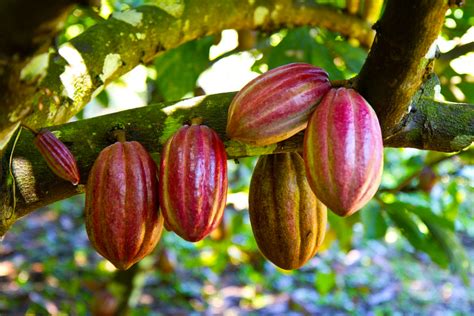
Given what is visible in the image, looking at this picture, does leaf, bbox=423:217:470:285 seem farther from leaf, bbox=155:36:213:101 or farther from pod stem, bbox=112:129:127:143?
pod stem, bbox=112:129:127:143

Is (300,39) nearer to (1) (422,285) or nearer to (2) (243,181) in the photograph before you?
(2) (243,181)

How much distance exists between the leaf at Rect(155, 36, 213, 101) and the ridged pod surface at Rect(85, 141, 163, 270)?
1.20 meters

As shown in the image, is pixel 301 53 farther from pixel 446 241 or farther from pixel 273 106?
pixel 273 106

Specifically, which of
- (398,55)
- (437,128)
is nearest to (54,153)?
Result: (398,55)

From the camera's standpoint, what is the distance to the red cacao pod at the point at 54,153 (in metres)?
0.78

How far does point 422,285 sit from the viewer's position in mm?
4453

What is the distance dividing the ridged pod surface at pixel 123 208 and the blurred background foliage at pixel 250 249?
3.04 ft

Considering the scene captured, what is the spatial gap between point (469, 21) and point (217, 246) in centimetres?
180

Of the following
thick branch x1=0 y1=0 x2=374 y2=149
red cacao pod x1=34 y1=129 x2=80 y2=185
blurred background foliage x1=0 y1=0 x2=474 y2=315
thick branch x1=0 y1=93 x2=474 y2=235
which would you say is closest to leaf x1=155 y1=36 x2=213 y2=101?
blurred background foliage x1=0 y1=0 x2=474 y2=315

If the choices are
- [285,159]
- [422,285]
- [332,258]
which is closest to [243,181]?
[332,258]

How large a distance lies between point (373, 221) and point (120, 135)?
1.38 metres

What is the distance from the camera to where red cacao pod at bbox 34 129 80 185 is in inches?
30.7

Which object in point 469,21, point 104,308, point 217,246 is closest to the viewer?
point 469,21

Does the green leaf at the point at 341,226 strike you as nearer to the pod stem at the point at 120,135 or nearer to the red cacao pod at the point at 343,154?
→ the pod stem at the point at 120,135
